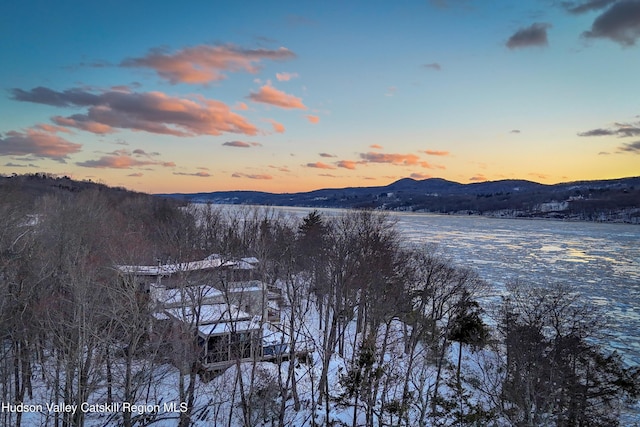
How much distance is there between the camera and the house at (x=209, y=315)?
18875 mm

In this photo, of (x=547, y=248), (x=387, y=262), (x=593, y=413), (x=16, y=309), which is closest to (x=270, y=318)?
(x=387, y=262)

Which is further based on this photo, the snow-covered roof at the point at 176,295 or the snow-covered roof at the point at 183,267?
the snow-covered roof at the point at 183,267

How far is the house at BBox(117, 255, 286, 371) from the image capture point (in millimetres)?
18875

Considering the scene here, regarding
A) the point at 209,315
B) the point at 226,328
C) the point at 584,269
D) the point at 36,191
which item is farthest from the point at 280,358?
the point at 36,191

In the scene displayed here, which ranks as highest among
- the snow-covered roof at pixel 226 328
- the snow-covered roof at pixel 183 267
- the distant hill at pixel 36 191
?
the distant hill at pixel 36 191

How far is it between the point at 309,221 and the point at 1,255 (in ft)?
102

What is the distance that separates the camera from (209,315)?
24047mm

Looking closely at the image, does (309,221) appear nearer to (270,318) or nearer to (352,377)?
(270,318)

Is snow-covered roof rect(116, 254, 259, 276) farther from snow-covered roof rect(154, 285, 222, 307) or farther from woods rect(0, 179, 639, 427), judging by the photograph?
snow-covered roof rect(154, 285, 222, 307)

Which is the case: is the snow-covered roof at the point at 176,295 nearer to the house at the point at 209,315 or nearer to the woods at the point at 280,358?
the house at the point at 209,315

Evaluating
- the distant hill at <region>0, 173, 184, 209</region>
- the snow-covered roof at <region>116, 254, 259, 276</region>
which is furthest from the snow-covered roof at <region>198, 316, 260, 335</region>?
the distant hill at <region>0, 173, 184, 209</region>

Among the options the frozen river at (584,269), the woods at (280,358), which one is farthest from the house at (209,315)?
the frozen river at (584,269)

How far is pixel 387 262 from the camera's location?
2577 centimetres

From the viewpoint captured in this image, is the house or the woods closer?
the woods
